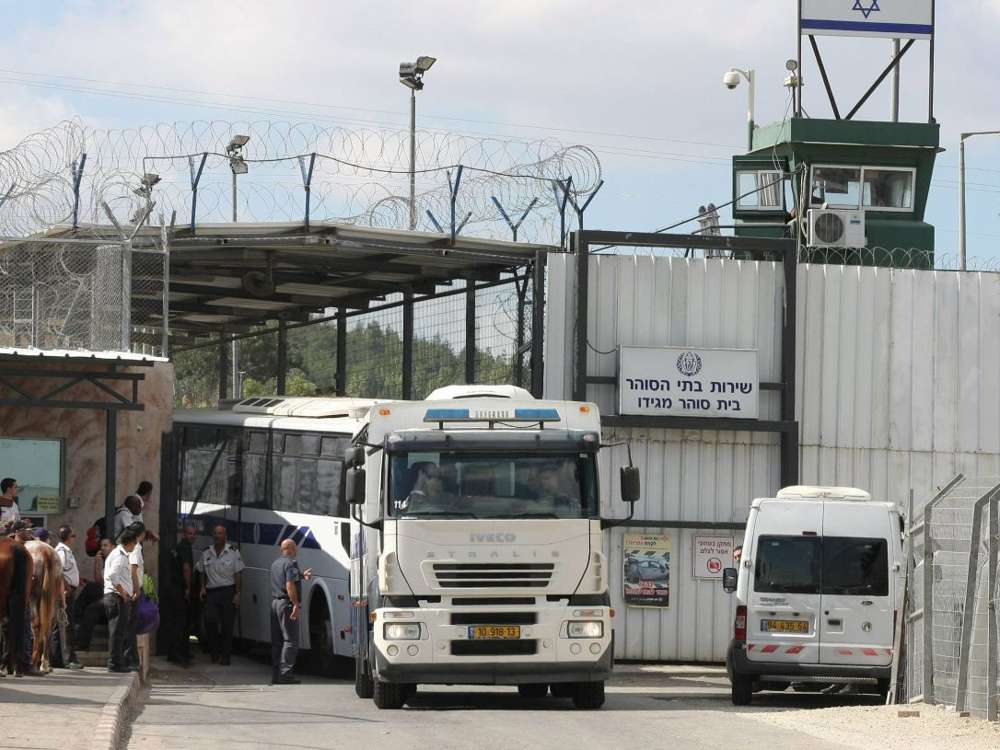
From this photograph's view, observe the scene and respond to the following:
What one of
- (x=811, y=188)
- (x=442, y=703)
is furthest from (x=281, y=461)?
(x=811, y=188)

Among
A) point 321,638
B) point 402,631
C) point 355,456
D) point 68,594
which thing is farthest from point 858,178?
point 402,631

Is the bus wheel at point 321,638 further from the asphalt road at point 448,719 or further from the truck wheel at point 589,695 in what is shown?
the truck wheel at point 589,695

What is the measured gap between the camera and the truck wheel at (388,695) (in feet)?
53.3

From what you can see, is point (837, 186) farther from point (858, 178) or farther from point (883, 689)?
point (883, 689)

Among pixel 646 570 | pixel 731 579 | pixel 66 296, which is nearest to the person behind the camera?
pixel 731 579

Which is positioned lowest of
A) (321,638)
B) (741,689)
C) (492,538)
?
(321,638)

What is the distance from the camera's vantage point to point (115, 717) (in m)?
13.4

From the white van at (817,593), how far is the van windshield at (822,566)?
0.03 ft

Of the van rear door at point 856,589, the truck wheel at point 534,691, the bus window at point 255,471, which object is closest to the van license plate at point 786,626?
the van rear door at point 856,589

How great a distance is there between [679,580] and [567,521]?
8360 mm

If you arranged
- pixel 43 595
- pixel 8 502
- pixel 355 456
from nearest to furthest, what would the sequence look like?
pixel 355 456 → pixel 43 595 → pixel 8 502

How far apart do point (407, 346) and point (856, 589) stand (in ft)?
39.9

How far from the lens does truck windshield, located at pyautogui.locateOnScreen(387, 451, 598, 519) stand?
16016 mm

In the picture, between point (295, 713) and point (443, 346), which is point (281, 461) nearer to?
point (443, 346)
